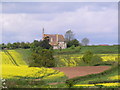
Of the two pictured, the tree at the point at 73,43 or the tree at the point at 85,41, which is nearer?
the tree at the point at 73,43

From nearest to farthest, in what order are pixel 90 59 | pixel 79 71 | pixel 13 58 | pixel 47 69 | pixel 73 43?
pixel 79 71, pixel 47 69, pixel 90 59, pixel 13 58, pixel 73 43

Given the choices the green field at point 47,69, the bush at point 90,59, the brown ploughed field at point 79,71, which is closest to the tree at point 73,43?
the green field at point 47,69

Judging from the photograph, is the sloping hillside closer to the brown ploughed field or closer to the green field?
the green field

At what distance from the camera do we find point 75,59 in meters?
40.8

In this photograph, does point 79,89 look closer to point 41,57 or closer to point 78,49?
point 41,57

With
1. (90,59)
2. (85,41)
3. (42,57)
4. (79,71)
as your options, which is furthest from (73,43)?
(79,71)

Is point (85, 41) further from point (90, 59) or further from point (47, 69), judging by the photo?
point (47, 69)

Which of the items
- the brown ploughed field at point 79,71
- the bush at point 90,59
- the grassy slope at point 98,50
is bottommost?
the brown ploughed field at point 79,71

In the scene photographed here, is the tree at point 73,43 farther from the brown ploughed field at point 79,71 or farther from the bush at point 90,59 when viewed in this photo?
the brown ploughed field at point 79,71

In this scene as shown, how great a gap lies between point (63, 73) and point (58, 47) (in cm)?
1825

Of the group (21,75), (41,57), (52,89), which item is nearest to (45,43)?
(41,57)

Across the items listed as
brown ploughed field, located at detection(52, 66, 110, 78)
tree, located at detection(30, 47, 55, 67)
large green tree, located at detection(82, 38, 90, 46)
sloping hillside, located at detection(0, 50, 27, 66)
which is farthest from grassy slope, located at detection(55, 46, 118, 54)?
brown ploughed field, located at detection(52, 66, 110, 78)

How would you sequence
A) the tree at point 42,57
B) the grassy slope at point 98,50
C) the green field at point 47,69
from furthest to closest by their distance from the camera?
the grassy slope at point 98,50 < the tree at point 42,57 < the green field at point 47,69

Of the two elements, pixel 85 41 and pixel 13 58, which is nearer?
pixel 13 58
